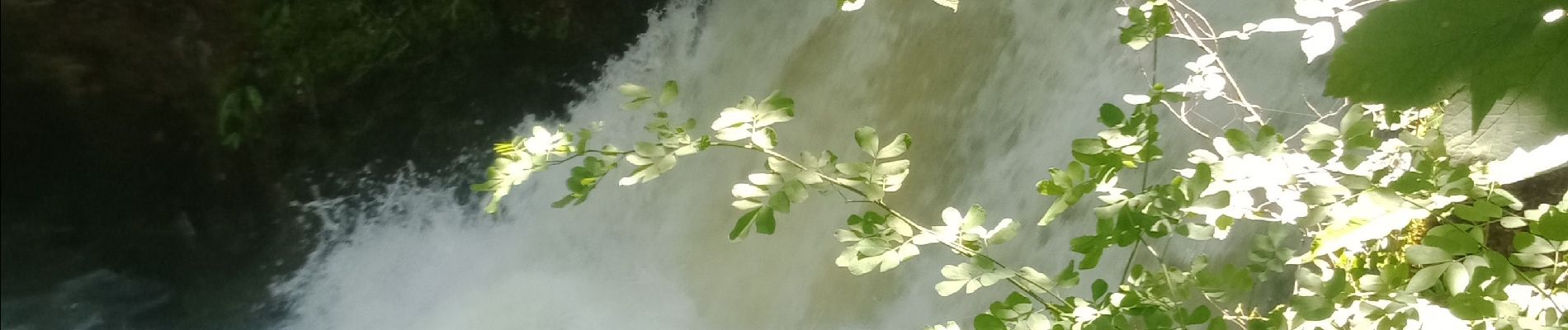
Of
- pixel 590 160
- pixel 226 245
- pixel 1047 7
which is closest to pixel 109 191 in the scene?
pixel 226 245

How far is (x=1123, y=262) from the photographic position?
1161 millimetres

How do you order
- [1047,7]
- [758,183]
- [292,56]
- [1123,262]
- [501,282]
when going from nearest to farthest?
[758,183]
[292,56]
[501,282]
[1047,7]
[1123,262]

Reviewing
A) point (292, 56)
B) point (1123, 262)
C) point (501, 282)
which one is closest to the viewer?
point (292, 56)

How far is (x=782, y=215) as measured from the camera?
3.44 ft

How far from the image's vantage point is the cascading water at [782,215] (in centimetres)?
93

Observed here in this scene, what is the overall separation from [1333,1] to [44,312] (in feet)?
3.76

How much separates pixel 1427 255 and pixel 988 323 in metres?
0.32

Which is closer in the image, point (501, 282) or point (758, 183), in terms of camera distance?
point (758, 183)

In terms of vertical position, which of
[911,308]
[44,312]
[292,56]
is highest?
[292,56]

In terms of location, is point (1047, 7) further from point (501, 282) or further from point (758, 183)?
point (501, 282)

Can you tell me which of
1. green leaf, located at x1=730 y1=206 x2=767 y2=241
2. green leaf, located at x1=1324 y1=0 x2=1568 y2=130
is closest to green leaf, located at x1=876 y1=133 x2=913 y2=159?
green leaf, located at x1=730 y1=206 x2=767 y2=241

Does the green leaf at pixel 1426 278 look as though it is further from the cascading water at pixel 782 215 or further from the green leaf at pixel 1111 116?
the cascading water at pixel 782 215

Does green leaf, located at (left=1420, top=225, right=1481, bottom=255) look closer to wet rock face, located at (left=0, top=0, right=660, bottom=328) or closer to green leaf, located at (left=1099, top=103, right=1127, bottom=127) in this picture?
green leaf, located at (left=1099, top=103, right=1127, bottom=127)

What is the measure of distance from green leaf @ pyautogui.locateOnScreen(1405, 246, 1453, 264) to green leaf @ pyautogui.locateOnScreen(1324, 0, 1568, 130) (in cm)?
31
